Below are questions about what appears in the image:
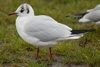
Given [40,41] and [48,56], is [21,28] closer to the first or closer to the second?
[40,41]

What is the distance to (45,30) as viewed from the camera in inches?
152

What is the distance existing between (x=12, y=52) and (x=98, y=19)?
2201 millimetres

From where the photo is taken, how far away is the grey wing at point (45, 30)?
383cm

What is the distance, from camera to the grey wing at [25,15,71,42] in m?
3.83

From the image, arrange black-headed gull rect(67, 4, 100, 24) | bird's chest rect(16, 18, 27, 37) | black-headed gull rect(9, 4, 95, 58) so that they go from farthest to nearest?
black-headed gull rect(67, 4, 100, 24)
bird's chest rect(16, 18, 27, 37)
black-headed gull rect(9, 4, 95, 58)

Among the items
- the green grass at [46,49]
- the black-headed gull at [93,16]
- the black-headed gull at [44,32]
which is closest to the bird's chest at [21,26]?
the black-headed gull at [44,32]

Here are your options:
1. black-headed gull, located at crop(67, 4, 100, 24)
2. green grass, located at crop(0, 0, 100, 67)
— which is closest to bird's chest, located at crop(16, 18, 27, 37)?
green grass, located at crop(0, 0, 100, 67)

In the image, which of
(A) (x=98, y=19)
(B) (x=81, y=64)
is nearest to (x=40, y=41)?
(B) (x=81, y=64)

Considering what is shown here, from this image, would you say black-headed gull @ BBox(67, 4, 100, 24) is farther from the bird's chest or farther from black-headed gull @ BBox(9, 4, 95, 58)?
the bird's chest

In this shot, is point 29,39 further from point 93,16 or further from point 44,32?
point 93,16

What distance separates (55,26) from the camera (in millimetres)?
3891

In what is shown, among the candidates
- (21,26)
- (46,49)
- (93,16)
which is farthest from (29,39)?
(93,16)

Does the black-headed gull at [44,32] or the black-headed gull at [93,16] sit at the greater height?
the black-headed gull at [93,16]

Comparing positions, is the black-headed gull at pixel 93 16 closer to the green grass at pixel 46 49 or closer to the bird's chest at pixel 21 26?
the green grass at pixel 46 49
